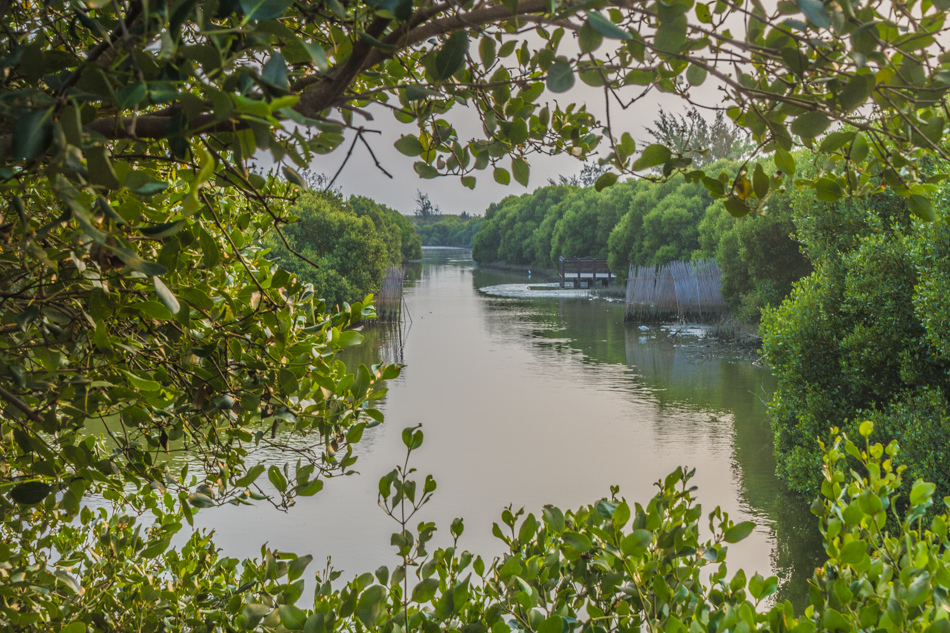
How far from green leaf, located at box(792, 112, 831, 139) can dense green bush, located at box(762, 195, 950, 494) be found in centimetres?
515

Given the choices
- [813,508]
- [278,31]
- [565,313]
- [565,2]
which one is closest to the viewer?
[278,31]

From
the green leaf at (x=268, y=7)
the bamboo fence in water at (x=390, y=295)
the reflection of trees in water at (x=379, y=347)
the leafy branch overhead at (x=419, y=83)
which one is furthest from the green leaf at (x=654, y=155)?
the bamboo fence in water at (x=390, y=295)

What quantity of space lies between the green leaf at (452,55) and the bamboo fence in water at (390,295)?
2104cm

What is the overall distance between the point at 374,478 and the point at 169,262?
730 centimetres

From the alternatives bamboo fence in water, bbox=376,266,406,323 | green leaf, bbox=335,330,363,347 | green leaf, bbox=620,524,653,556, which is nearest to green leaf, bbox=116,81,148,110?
green leaf, bbox=335,330,363,347

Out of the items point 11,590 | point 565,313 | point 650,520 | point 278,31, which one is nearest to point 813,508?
point 650,520

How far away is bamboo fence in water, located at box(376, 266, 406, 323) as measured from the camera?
22047mm

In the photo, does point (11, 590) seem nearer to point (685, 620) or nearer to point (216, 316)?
point (216, 316)

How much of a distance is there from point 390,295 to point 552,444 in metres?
13.3

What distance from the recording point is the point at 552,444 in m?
9.57

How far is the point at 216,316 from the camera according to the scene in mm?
1591

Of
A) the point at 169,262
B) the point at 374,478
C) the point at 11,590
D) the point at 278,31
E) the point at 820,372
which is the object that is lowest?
the point at 374,478

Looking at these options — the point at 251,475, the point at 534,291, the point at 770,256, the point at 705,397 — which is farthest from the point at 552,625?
the point at 534,291

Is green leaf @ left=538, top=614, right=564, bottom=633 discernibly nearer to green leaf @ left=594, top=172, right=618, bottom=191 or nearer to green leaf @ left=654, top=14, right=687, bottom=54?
green leaf @ left=594, top=172, right=618, bottom=191
